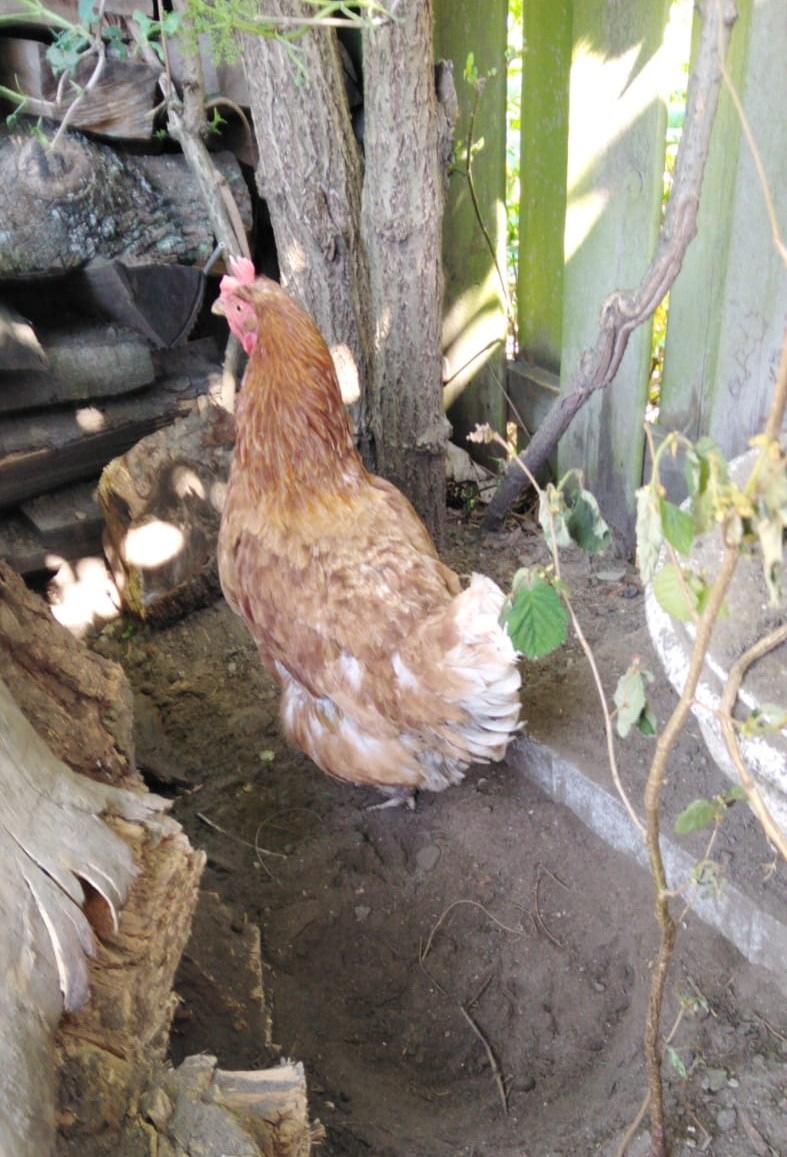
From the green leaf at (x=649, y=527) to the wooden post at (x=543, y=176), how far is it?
2566mm

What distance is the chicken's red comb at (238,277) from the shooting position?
2.46 meters

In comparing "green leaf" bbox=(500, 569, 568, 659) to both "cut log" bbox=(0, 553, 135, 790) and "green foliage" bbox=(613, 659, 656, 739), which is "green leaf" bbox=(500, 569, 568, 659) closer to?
"green foliage" bbox=(613, 659, 656, 739)

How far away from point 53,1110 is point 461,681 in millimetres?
1182

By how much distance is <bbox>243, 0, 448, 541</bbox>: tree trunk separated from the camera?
2.57m

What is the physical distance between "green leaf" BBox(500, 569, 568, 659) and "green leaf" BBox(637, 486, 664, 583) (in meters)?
0.31

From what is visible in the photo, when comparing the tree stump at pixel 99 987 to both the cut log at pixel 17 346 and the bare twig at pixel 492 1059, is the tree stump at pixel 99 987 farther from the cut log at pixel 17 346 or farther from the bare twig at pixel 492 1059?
the cut log at pixel 17 346

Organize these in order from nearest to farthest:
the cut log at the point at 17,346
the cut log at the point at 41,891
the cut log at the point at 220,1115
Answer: the cut log at the point at 41,891 < the cut log at the point at 220,1115 < the cut log at the point at 17,346

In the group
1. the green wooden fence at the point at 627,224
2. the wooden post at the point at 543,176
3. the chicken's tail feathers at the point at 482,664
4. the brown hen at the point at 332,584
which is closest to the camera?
the chicken's tail feathers at the point at 482,664

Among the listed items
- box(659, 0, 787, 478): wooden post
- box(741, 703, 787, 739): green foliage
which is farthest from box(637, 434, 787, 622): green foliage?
box(659, 0, 787, 478): wooden post

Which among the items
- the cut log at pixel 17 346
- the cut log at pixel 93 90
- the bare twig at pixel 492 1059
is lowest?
the bare twig at pixel 492 1059

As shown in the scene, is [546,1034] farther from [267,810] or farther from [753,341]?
[753,341]

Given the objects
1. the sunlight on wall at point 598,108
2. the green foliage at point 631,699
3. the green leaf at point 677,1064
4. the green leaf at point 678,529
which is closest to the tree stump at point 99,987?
the green leaf at point 677,1064

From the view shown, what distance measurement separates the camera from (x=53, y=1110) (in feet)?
3.38

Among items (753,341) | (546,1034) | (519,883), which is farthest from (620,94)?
(546,1034)
